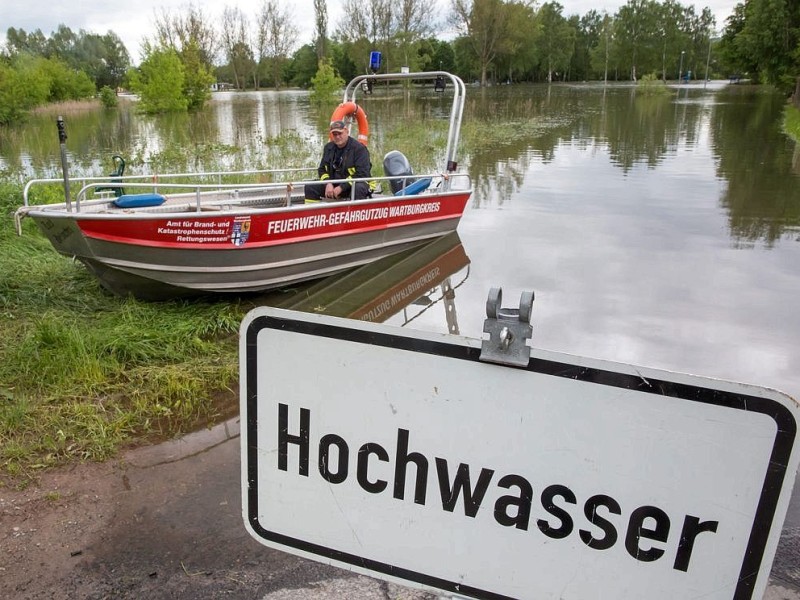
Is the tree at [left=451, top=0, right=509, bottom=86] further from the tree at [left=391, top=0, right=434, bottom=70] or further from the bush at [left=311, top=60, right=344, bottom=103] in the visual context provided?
the bush at [left=311, top=60, right=344, bottom=103]

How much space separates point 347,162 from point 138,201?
8.14 ft

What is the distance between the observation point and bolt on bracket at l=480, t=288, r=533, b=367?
101 centimetres

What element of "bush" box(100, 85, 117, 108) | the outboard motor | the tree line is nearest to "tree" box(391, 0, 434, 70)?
the tree line

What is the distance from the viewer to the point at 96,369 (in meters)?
4.73

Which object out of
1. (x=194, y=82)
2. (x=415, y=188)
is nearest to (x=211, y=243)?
(x=415, y=188)

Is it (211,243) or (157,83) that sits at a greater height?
(157,83)

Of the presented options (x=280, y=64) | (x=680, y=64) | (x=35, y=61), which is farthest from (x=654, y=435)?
(x=680, y=64)

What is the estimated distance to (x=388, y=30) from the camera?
181 feet

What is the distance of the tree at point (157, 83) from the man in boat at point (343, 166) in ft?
107

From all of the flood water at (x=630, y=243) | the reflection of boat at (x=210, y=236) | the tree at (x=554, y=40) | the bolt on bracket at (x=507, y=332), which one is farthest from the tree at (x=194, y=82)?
the tree at (x=554, y=40)

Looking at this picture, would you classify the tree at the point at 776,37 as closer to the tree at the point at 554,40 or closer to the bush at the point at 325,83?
the bush at the point at 325,83

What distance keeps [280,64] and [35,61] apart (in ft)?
114

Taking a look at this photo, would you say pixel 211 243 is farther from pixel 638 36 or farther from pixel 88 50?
pixel 638 36

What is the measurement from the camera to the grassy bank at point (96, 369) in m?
3.96
